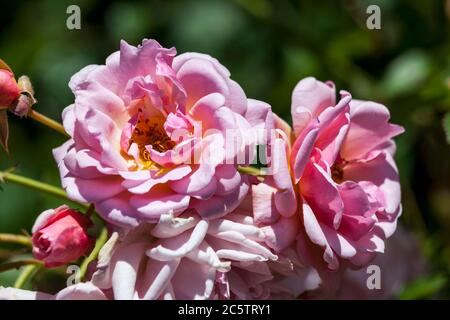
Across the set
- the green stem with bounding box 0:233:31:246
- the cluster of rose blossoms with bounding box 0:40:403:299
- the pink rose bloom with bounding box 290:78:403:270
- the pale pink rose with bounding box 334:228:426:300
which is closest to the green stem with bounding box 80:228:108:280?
the cluster of rose blossoms with bounding box 0:40:403:299

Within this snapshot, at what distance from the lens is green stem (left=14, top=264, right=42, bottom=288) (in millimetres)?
1060

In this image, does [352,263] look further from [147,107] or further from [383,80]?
[383,80]

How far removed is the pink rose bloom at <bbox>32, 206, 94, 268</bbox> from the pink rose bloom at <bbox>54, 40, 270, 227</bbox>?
5cm

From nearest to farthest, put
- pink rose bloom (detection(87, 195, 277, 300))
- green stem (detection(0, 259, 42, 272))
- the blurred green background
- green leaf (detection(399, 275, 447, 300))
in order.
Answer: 1. pink rose bloom (detection(87, 195, 277, 300))
2. green stem (detection(0, 259, 42, 272))
3. green leaf (detection(399, 275, 447, 300))
4. the blurred green background

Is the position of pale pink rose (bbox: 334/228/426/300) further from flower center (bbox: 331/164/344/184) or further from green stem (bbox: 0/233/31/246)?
green stem (bbox: 0/233/31/246)

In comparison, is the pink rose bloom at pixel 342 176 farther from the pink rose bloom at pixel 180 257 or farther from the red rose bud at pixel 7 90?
the red rose bud at pixel 7 90

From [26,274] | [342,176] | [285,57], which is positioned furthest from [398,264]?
[26,274]

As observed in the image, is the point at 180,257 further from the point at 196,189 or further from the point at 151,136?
the point at 151,136

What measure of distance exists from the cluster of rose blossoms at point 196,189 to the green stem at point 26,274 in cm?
7

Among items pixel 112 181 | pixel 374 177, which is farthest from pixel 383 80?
pixel 112 181

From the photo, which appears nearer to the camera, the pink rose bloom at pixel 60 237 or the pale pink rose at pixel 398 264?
the pink rose bloom at pixel 60 237

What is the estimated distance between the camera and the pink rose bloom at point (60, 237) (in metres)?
0.96

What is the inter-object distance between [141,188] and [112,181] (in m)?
0.05

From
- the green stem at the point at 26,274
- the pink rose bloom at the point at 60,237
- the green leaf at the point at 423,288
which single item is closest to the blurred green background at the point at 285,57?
the green leaf at the point at 423,288
